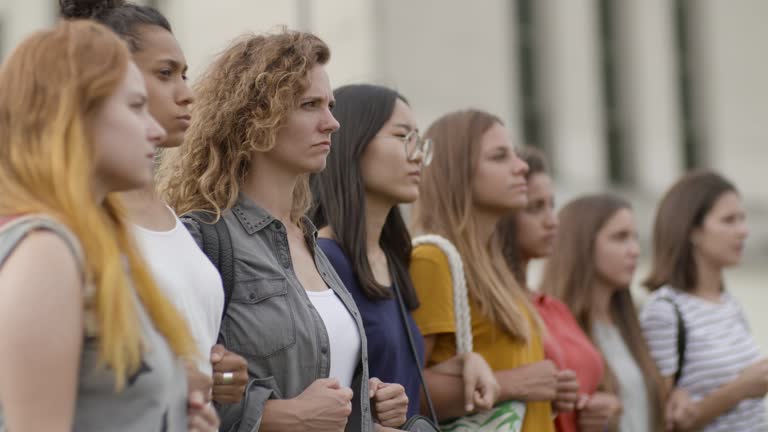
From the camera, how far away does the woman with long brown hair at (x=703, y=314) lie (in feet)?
17.3

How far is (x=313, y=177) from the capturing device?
3.95 metres

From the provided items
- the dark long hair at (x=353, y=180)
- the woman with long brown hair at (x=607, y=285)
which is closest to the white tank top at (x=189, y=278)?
the dark long hair at (x=353, y=180)

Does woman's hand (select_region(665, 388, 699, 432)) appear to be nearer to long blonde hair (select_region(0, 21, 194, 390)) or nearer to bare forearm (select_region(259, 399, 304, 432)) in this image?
bare forearm (select_region(259, 399, 304, 432))

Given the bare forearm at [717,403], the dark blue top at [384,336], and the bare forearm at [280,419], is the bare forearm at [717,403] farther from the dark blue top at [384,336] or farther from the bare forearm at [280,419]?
the bare forearm at [280,419]

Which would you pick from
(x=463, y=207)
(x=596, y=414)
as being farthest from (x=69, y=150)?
(x=596, y=414)

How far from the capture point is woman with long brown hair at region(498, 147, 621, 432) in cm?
480

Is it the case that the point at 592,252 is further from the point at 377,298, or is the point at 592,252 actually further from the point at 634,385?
the point at 377,298

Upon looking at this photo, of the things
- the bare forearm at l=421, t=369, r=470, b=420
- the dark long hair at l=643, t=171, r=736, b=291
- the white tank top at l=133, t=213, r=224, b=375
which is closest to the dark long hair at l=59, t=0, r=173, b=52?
the white tank top at l=133, t=213, r=224, b=375

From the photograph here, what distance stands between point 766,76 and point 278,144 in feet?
44.7

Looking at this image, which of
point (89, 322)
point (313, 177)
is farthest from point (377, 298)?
point (89, 322)

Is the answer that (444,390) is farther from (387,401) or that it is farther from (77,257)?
(77,257)

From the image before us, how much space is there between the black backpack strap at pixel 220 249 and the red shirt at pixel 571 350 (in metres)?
1.97

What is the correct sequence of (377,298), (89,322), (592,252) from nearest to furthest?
(89,322) → (377,298) → (592,252)

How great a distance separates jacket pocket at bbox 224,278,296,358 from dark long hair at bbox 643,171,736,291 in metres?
3.08
